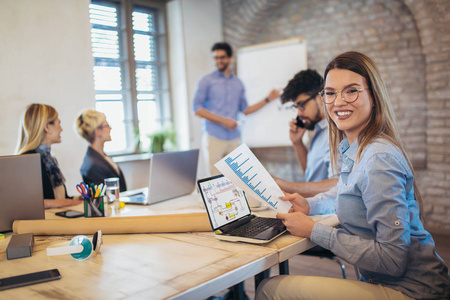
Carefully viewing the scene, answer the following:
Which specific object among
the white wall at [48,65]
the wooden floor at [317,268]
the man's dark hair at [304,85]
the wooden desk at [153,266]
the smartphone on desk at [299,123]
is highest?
the white wall at [48,65]

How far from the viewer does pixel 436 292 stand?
4.06 ft

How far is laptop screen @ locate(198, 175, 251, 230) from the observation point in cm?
149

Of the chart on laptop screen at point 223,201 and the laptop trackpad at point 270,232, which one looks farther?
the chart on laptop screen at point 223,201

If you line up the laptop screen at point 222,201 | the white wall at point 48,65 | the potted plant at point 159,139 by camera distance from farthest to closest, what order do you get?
1. the potted plant at point 159,139
2. the white wall at point 48,65
3. the laptop screen at point 222,201

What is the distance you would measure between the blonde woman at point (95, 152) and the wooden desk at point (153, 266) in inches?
43.3

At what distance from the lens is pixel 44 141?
2.54 meters

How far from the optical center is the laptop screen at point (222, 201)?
1487 mm

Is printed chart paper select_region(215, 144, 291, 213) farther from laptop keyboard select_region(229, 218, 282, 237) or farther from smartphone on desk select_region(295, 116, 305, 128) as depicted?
smartphone on desk select_region(295, 116, 305, 128)

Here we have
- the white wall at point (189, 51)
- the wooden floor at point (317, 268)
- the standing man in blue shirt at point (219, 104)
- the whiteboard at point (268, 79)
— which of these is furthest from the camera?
the white wall at point (189, 51)

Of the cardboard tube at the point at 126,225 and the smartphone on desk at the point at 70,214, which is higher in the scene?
the cardboard tube at the point at 126,225

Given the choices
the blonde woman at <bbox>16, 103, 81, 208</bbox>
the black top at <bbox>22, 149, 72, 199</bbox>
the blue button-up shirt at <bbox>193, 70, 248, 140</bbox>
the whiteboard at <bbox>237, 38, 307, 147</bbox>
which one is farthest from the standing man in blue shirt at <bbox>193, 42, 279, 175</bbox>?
the black top at <bbox>22, 149, 72, 199</bbox>

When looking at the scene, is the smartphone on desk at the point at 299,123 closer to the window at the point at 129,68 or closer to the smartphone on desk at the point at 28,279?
the smartphone on desk at the point at 28,279

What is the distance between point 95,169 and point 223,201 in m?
1.42

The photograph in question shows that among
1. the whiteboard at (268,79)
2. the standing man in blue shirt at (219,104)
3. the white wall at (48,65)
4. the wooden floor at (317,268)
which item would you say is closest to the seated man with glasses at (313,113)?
the wooden floor at (317,268)
